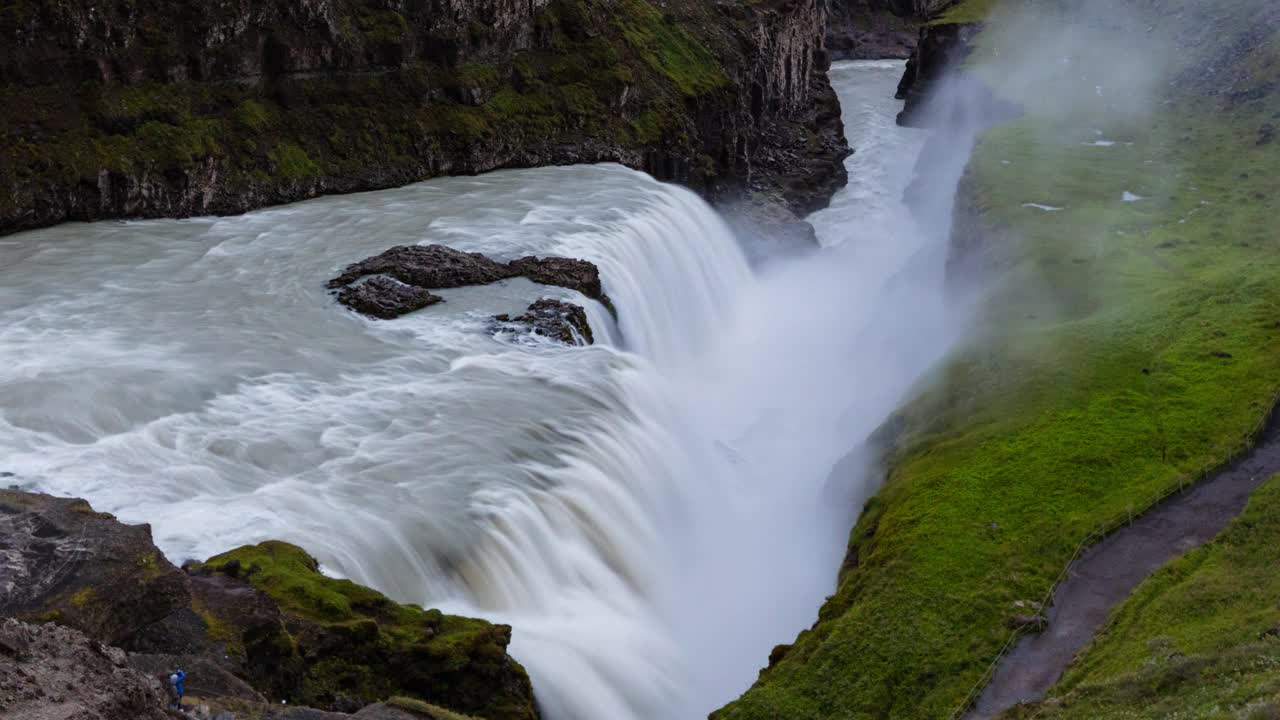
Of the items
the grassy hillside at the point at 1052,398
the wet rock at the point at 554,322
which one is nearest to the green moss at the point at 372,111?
the wet rock at the point at 554,322

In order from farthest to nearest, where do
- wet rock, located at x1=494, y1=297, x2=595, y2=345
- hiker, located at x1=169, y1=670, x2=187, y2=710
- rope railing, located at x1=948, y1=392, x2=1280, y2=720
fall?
wet rock, located at x1=494, y1=297, x2=595, y2=345, rope railing, located at x1=948, y1=392, x2=1280, y2=720, hiker, located at x1=169, y1=670, x2=187, y2=710

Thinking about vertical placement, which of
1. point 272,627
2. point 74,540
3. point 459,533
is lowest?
point 459,533

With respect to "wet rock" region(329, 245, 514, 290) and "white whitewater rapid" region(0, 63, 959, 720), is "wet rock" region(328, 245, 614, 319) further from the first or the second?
"white whitewater rapid" region(0, 63, 959, 720)

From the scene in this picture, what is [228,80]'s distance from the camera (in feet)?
174

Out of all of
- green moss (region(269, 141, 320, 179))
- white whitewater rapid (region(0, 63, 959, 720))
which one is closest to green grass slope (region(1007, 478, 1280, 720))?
white whitewater rapid (region(0, 63, 959, 720))

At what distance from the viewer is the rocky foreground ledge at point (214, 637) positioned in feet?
52.4

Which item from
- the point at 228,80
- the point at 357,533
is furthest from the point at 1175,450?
the point at 228,80

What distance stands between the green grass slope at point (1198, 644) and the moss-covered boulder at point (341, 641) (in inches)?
395

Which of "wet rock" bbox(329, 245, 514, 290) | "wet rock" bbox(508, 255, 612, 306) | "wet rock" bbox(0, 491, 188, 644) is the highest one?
"wet rock" bbox(0, 491, 188, 644)

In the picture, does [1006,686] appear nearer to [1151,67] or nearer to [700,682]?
[700,682]

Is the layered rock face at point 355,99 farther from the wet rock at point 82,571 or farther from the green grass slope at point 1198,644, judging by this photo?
the green grass slope at point 1198,644

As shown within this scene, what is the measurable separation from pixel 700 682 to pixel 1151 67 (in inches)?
3258

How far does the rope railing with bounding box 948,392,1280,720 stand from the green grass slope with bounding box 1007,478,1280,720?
1.49 meters

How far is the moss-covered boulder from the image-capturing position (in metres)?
20.6
